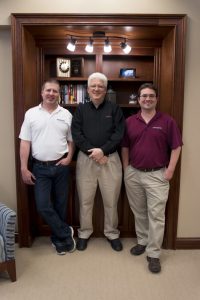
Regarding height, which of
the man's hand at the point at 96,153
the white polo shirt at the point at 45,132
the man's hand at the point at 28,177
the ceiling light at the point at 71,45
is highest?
the ceiling light at the point at 71,45

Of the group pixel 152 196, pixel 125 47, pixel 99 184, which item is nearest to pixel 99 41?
pixel 125 47

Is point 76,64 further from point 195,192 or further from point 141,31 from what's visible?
point 195,192

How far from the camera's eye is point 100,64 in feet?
9.91

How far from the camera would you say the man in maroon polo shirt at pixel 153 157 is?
8.29ft

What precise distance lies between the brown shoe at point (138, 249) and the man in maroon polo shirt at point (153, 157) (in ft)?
0.52

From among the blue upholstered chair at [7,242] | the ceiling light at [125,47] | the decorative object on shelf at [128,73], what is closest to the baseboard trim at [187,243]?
the blue upholstered chair at [7,242]

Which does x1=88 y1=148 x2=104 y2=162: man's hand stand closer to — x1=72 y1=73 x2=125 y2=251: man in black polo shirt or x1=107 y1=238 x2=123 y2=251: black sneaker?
x1=72 y1=73 x2=125 y2=251: man in black polo shirt

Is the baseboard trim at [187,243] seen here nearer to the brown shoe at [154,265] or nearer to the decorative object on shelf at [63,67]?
the brown shoe at [154,265]

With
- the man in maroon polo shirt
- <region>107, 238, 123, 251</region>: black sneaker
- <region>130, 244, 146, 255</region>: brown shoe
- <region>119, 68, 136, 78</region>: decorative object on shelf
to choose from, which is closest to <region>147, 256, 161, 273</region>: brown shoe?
the man in maroon polo shirt

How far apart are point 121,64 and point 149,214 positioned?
5.30 ft

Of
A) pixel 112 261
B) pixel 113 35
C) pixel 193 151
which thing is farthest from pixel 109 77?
pixel 112 261

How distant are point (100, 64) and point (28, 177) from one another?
53.1 inches

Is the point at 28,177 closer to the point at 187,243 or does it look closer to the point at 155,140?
the point at 155,140

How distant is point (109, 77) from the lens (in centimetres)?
317
